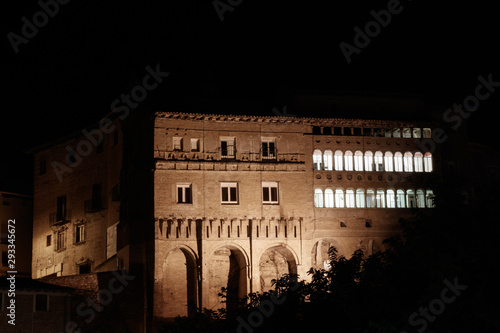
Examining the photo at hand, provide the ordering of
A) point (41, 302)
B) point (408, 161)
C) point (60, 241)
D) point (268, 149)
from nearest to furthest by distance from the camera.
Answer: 1. point (41, 302)
2. point (268, 149)
3. point (408, 161)
4. point (60, 241)

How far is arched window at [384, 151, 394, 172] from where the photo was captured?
2443 inches

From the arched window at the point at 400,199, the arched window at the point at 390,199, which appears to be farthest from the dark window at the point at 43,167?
the arched window at the point at 400,199

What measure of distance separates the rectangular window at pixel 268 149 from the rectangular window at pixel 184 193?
611 cm

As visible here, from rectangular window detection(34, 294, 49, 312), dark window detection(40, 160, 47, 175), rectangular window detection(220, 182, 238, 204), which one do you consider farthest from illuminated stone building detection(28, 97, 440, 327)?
rectangular window detection(34, 294, 49, 312)

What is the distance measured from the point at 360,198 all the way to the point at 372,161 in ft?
9.72

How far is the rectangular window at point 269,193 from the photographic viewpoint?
196ft

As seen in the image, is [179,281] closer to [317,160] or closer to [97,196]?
[97,196]

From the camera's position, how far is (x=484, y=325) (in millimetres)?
26625

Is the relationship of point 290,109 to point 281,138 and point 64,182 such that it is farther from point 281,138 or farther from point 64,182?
point 64,182

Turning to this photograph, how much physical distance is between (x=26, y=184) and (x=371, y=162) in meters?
30.9

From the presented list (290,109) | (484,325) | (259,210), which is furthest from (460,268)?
(290,109)

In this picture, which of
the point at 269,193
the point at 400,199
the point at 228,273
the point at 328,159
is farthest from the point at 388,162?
the point at 228,273

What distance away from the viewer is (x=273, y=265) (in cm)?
6106

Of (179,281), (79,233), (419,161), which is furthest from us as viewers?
(79,233)
